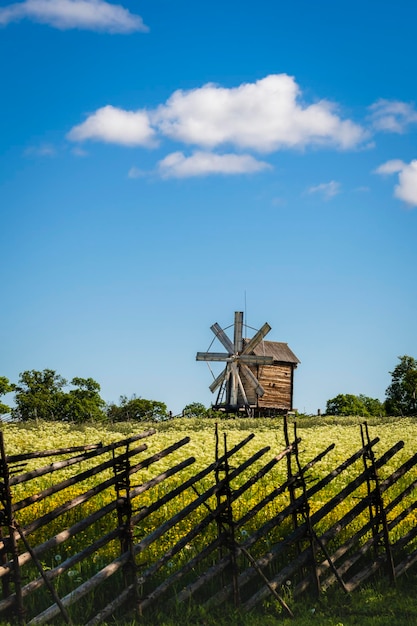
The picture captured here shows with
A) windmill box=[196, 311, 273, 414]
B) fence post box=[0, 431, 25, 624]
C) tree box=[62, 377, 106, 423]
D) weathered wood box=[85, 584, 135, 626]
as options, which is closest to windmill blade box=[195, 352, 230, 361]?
windmill box=[196, 311, 273, 414]

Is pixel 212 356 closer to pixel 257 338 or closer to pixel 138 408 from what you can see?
pixel 257 338

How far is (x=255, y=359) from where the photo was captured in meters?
44.7

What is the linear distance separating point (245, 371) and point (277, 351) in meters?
3.60

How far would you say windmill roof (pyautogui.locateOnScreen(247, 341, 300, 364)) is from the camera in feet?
153

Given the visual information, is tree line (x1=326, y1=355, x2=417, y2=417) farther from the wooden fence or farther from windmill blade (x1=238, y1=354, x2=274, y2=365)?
the wooden fence

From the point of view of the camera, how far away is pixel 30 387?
196 feet

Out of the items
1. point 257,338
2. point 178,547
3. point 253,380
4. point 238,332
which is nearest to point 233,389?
point 253,380

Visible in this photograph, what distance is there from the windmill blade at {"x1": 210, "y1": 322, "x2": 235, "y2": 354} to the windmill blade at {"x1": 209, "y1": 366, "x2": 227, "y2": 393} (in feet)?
4.41

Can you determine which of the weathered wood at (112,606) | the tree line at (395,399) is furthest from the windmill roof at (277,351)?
the weathered wood at (112,606)

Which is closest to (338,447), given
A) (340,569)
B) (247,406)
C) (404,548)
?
(404,548)

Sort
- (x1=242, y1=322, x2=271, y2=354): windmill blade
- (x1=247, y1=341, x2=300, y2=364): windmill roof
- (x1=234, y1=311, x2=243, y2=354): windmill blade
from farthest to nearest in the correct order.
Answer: (x1=247, y1=341, x2=300, y2=364): windmill roof → (x1=234, y1=311, x2=243, y2=354): windmill blade → (x1=242, y1=322, x2=271, y2=354): windmill blade

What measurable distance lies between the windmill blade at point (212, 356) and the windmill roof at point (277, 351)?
192 cm

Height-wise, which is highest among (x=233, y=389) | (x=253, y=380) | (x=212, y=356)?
(x=212, y=356)

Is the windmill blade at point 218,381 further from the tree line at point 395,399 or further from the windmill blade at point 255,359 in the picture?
the tree line at point 395,399
